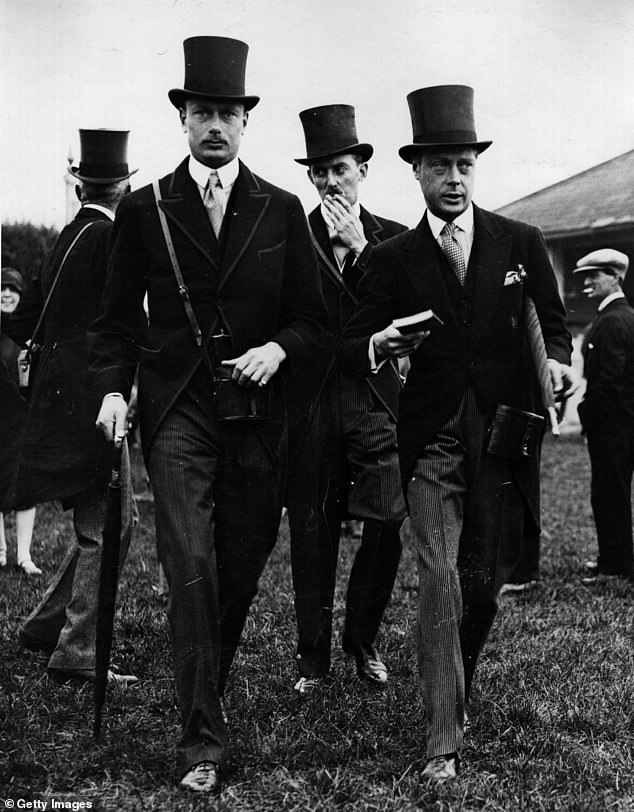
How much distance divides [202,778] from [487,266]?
2.05m

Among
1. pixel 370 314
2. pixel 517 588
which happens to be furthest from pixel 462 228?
Result: pixel 517 588

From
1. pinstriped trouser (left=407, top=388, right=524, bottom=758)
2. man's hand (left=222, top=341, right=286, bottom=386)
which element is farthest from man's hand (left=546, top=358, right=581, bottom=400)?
man's hand (left=222, top=341, right=286, bottom=386)

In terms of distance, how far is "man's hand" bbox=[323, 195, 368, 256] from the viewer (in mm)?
5004

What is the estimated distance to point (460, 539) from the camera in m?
4.00

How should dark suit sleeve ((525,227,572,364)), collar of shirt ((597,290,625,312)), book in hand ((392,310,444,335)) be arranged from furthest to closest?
collar of shirt ((597,290,625,312)) → dark suit sleeve ((525,227,572,364)) → book in hand ((392,310,444,335))

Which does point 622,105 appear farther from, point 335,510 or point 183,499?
point 183,499

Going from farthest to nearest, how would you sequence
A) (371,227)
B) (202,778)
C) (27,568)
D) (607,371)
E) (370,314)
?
1. (607,371)
2. (27,568)
3. (371,227)
4. (370,314)
5. (202,778)

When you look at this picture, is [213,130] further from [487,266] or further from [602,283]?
[602,283]

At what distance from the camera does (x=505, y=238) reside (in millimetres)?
4070

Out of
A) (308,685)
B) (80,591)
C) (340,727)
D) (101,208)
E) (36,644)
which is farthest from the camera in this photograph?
(101,208)

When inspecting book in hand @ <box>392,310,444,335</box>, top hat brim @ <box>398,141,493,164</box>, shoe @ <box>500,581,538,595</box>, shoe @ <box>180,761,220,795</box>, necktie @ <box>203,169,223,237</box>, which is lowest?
shoe @ <box>500,581,538,595</box>

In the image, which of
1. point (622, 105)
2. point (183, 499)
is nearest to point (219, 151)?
point (183, 499)

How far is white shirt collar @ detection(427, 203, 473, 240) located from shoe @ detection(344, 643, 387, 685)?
1926 mm

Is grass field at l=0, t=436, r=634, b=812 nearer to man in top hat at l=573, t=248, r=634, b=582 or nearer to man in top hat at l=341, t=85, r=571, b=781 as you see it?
man in top hat at l=341, t=85, r=571, b=781
